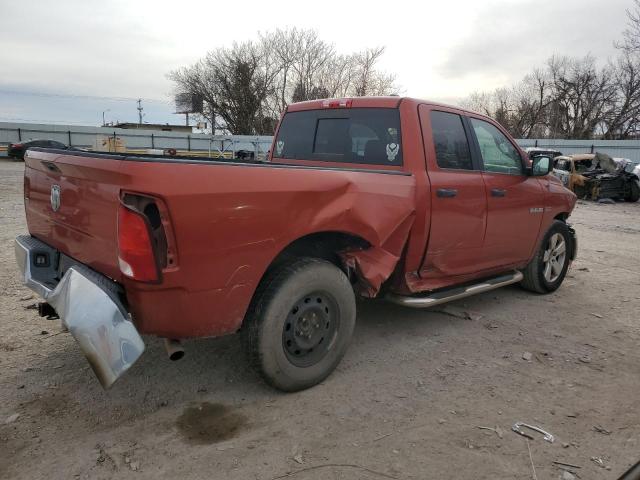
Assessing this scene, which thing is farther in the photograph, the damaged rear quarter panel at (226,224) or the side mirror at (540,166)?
the side mirror at (540,166)

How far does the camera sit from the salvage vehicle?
18.5m

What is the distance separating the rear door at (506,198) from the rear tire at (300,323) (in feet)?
6.08

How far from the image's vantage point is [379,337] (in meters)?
4.27

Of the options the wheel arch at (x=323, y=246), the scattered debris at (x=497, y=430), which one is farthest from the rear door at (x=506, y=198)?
the scattered debris at (x=497, y=430)

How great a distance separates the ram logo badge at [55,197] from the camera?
10.0 feet

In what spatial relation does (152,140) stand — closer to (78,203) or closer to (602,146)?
(602,146)

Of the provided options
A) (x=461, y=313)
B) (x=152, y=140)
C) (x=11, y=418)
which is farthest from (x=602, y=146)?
(x=11, y=418)

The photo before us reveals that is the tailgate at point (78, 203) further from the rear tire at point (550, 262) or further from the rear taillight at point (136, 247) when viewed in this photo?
the rear tire at point (550, 262)

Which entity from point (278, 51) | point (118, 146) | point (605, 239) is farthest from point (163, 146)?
point (605, 239)

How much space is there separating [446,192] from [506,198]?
1.04 meters

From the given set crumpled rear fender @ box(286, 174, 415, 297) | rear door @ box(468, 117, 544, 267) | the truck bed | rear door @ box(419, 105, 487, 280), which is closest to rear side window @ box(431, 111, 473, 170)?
rear door @ box(419, 105, 487, 280)

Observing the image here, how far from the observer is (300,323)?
3199 millimetres

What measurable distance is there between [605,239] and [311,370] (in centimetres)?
893

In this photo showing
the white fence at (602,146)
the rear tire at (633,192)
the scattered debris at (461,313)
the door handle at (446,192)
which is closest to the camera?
the door handle at (446,192)
